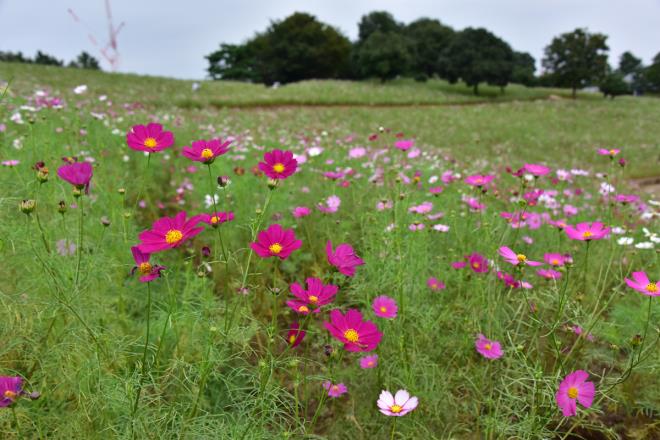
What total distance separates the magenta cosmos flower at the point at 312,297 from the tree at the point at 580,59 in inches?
1198

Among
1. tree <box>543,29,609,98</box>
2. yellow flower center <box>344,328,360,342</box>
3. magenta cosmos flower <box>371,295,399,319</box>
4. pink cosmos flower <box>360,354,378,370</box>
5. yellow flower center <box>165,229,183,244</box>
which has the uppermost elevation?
tree <box>543,29,609,98</box>

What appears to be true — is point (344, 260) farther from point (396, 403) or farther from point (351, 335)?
point (396, 403)

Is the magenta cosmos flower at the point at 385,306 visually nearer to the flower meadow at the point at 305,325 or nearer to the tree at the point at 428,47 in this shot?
the flower meadow at the point at 305,325

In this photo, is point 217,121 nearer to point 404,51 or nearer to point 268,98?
point 268,98

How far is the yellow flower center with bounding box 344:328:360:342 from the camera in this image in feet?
4.00

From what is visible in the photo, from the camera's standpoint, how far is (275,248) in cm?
118

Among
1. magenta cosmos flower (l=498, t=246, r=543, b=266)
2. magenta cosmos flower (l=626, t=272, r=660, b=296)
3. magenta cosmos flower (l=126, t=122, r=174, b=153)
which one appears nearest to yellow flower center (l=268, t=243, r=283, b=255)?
magenta cosmos flower (l=126, t=122, r=174, b=153)

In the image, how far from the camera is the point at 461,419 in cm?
175

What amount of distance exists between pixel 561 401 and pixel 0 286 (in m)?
2.02

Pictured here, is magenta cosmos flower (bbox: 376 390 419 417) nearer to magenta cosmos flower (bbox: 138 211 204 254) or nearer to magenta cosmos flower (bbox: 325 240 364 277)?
magenta cosmos flower (bbox: 325 240 364 277)

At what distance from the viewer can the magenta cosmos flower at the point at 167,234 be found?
1.07 meters

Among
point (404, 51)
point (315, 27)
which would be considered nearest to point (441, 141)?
point (404, 51)

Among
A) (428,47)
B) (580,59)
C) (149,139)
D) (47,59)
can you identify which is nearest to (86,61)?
(47,59)

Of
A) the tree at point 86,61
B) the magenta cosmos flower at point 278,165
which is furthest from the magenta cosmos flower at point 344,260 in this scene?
the tree at point 86,61
